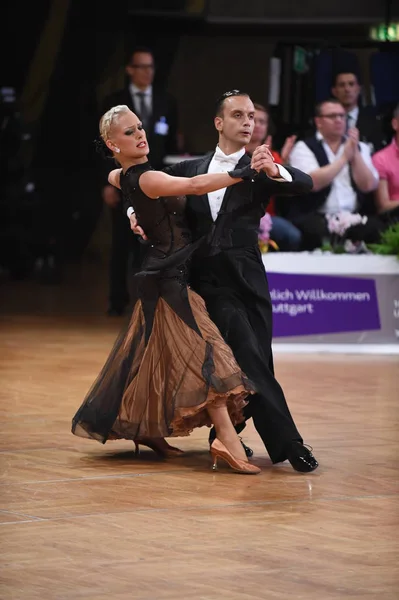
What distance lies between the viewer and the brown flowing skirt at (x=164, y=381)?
5.27m

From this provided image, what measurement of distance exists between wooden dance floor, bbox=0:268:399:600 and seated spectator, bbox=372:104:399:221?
2.61 metres

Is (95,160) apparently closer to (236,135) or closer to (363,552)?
(236,135)

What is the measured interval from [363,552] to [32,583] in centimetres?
100

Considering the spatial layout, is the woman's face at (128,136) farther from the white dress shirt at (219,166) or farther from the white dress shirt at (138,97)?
the white dress shirt at (138,97)

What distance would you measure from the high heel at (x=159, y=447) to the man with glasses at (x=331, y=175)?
4.15m

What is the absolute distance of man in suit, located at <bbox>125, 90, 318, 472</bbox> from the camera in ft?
17.6

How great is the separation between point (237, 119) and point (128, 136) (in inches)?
17.4

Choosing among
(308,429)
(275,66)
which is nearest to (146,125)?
(275,66)

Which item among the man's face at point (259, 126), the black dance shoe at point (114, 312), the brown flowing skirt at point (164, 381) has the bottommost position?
the black dance shoe at point (114, 312)

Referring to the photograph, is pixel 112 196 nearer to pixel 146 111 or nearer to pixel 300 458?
pixel 146 111

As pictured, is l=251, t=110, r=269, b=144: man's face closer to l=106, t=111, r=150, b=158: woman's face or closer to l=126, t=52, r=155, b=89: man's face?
l=126, t=52, r=155, b=89: man's face

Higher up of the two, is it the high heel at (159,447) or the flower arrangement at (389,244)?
the flower arrangement at (389,244)

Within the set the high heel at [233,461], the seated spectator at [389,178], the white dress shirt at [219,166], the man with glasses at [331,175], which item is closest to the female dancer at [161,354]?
the high heel at [233,461]

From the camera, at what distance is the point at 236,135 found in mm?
5488
